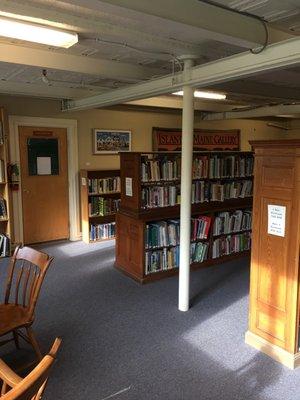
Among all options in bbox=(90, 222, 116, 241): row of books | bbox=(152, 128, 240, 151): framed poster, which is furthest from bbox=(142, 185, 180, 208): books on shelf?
bbox=(152, 128, 240, 151): framed poster

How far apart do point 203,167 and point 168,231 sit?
1055 millimetres

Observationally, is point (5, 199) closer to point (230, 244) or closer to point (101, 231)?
point (101, 231)

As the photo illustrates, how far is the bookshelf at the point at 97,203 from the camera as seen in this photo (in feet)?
20.2

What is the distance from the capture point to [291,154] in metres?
2.61

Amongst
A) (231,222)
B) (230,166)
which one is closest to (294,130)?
(230,166)

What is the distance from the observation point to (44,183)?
603 centimetres

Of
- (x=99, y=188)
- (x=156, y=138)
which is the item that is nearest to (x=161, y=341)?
(x=99, y=188)

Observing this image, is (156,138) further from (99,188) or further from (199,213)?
(199,213)

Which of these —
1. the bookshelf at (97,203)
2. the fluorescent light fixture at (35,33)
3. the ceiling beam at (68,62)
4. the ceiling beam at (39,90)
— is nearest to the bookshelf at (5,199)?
the ceiling beam at (39,90)

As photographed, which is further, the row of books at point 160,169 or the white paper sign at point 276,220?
the row of books at point 160,169

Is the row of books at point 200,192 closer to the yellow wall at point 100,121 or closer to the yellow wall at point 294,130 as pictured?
the yellow wall at point 100,121

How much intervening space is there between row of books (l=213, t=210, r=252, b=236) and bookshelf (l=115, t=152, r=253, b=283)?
1 centimetres

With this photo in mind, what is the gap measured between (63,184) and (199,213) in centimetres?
268

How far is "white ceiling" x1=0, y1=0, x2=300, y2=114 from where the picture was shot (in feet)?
6.99
